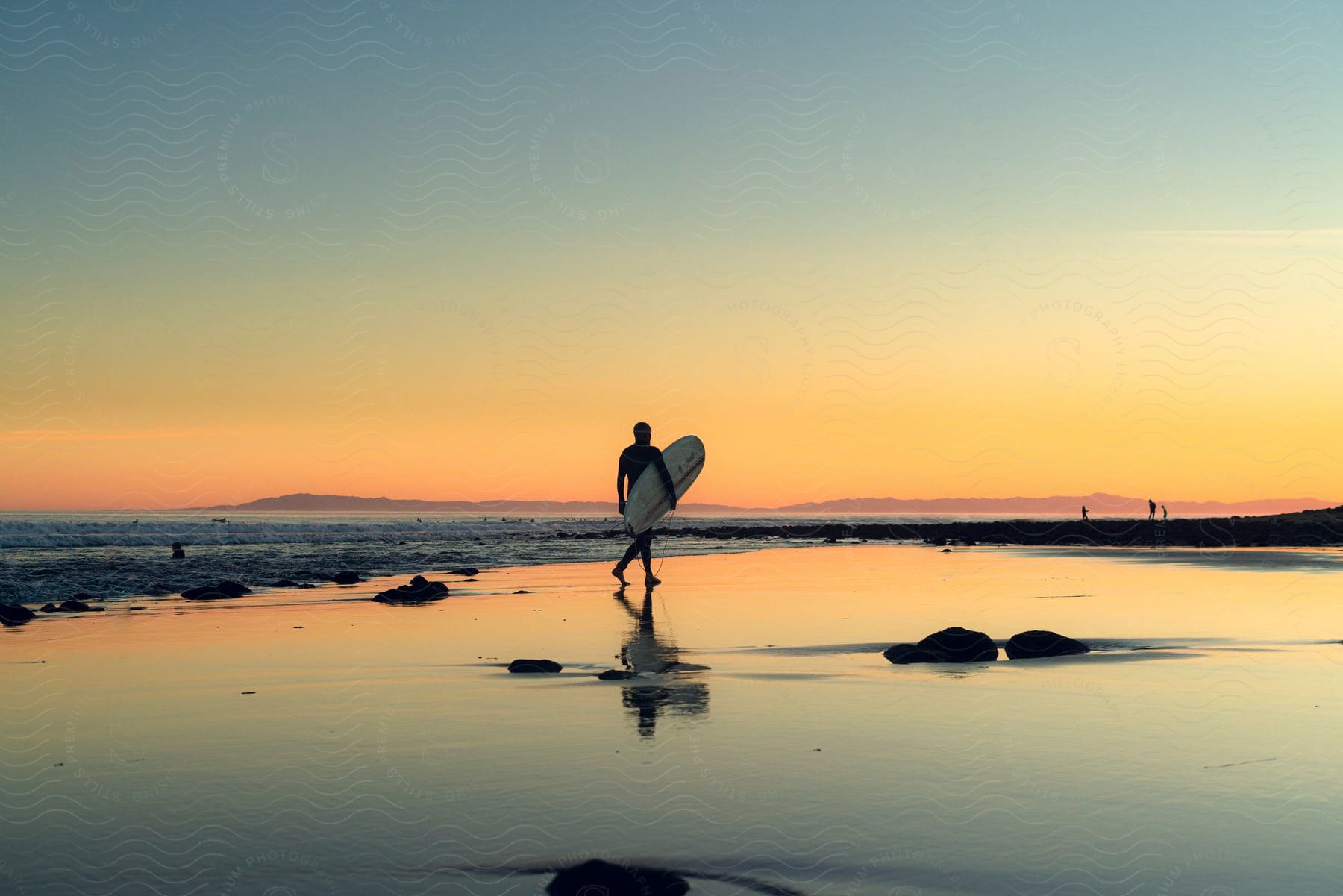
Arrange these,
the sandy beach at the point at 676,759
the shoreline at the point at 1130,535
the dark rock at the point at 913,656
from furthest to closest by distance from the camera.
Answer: the shoreline at the point at 1130,535, the dark rock at the point at 913,656, the sandy beach at the point at 676,759

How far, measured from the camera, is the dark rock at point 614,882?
4391 mm

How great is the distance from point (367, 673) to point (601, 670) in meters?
2.30

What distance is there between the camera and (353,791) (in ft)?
19.4

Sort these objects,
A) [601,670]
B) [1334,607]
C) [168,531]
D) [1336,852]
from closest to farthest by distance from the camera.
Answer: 1. [1336,852]
2. [601,670]
3. [1334,607]
4. [168,531]

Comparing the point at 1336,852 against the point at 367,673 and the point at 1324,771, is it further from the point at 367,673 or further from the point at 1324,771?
the point at 367,673

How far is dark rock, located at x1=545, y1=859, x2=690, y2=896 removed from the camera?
4.39 meters

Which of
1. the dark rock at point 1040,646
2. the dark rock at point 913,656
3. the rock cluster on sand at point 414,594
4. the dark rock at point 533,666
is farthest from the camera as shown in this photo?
the rock cluster on sand at point 414,594

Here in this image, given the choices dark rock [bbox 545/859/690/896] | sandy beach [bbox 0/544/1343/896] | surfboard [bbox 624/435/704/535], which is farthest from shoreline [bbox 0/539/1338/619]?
dark rock [bbox 545/859/690/896]

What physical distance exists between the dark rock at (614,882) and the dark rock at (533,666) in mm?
5546

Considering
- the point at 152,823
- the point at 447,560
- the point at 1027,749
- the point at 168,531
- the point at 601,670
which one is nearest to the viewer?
the point at 152,823

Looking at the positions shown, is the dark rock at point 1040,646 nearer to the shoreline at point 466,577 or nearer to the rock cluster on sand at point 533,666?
the rock cluster on sand at point 533,666

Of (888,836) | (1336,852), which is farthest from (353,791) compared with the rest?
(1336,852)

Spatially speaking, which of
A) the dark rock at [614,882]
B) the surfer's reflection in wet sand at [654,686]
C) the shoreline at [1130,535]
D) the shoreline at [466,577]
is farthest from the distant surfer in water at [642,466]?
the shoreline at [1130,535]

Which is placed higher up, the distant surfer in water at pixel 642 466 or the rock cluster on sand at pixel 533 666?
the distant surfer in water at pixel 642 466
